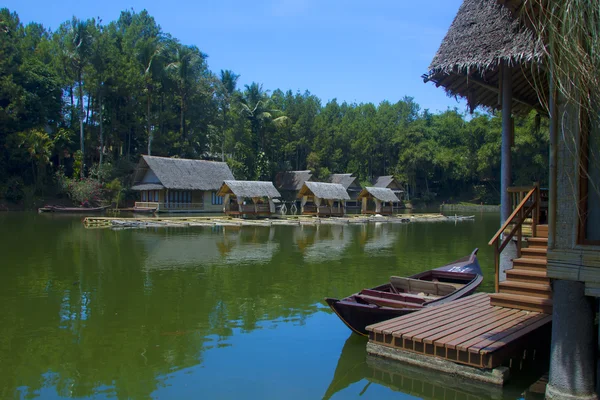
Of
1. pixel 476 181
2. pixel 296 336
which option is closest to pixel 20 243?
pixel 296 336

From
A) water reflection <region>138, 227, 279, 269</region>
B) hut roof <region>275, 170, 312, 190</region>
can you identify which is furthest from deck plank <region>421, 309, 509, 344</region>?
hut roof <region>275, 170, 312, 190</region>

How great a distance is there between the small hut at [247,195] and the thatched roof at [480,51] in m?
24.9

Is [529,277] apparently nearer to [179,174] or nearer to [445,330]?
[445,330]

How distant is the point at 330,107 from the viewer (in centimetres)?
7744

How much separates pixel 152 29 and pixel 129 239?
4114 cm

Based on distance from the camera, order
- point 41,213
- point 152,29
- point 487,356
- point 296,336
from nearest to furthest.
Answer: point 487,356 < point 296,336 < point 41,213 < point 152,29

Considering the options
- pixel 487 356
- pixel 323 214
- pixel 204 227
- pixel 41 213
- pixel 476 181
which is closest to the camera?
pixel 487 356

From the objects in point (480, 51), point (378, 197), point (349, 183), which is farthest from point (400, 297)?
point (349, 183)

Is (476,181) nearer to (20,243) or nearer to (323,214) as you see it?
(323,214)

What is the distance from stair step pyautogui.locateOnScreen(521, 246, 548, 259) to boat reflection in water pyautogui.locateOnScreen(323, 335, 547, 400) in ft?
5.44

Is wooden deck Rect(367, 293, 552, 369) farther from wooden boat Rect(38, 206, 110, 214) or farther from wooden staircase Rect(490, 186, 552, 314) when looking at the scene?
wooden boat Rect(38, 206, 110, 214)

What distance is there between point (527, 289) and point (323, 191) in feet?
96.9

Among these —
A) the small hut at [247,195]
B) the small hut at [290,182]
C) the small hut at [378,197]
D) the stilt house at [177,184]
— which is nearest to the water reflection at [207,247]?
the small hut at [247,195]

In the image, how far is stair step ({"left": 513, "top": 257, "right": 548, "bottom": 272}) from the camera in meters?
6.94
